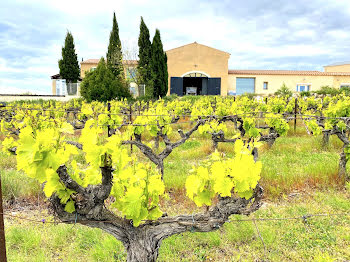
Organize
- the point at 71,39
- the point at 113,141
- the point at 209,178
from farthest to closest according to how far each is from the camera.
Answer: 1. the point at 71,39
2. the point at 209,178
3. the point at 113,141

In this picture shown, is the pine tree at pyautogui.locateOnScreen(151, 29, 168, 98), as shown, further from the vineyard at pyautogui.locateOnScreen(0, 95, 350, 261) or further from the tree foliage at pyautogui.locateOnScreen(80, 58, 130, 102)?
the vineyard at pyautogui.locateOnScreen(0, 95, 350, 261)

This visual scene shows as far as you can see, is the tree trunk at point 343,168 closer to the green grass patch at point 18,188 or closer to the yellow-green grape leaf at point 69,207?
the yellow-green grape leaf at point 69,207

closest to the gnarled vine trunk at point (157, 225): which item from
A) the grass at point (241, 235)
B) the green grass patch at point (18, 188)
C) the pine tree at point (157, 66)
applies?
the grass at point (241, 235)

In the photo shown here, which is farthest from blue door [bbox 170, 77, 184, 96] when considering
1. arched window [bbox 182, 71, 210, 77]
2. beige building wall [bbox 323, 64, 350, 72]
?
beige building wall [bbox 323, 64, 350, 72]

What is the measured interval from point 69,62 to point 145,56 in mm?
8924

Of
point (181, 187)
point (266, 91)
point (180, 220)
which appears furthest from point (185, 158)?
point (266, 91)

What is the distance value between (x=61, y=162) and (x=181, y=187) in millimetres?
3181

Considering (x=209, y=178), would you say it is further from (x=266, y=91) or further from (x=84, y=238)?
(x=266, y=91)

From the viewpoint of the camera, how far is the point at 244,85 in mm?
29141

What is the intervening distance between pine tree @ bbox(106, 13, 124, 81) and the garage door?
12.4 metres

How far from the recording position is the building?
2744 cm

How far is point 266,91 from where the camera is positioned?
1135 inches

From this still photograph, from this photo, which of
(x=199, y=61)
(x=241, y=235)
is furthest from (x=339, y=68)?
(x=241, y=235)

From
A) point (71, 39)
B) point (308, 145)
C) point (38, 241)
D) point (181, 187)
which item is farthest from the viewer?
point (71, 39)
